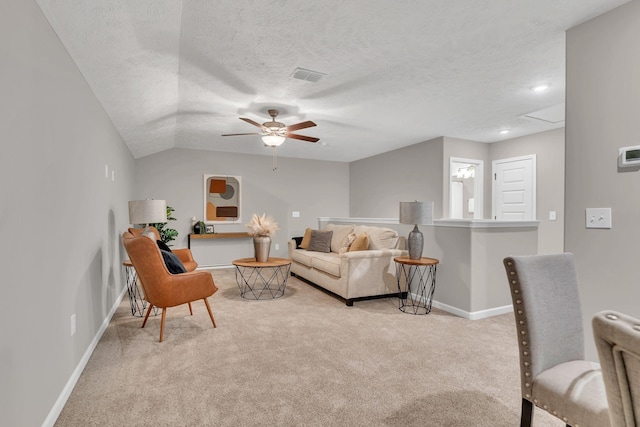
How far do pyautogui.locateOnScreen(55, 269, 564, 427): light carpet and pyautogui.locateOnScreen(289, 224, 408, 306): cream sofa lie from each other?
0.52m

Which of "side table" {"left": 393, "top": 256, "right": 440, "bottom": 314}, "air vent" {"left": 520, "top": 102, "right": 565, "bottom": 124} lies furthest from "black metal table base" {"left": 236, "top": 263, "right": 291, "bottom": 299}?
"air vent" {"left": 520, "top": 102, "right": 565, "bottom": 124}

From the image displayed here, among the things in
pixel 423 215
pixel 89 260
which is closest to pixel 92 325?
pixel 89 260

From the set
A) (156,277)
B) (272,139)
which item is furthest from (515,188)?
(156,277)

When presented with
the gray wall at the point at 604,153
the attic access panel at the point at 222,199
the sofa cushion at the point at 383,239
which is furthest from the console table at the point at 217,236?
the gray wall at the point at 604,153

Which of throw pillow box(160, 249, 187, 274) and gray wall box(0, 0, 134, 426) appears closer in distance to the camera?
gray wall box(0, 0, 134, 426)

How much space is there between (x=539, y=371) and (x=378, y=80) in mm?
2695

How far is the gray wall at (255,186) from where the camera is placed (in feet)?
20.7

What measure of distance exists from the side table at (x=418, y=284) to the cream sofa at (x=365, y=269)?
0.44 feet

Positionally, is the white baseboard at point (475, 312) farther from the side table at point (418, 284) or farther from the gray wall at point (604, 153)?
the gray wall at point (604, 153)

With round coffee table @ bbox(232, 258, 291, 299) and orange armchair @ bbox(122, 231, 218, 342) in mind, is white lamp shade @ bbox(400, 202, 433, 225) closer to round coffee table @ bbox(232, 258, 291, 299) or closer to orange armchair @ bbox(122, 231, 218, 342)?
round coffee table @ bbox(232, 258, 291, 299)

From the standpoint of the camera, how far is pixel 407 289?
4500mm

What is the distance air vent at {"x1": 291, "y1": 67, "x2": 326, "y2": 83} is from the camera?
3.04 metres

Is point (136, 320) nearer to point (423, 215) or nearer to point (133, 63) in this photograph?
point (133, 63)

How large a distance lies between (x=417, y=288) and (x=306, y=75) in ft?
9.82
